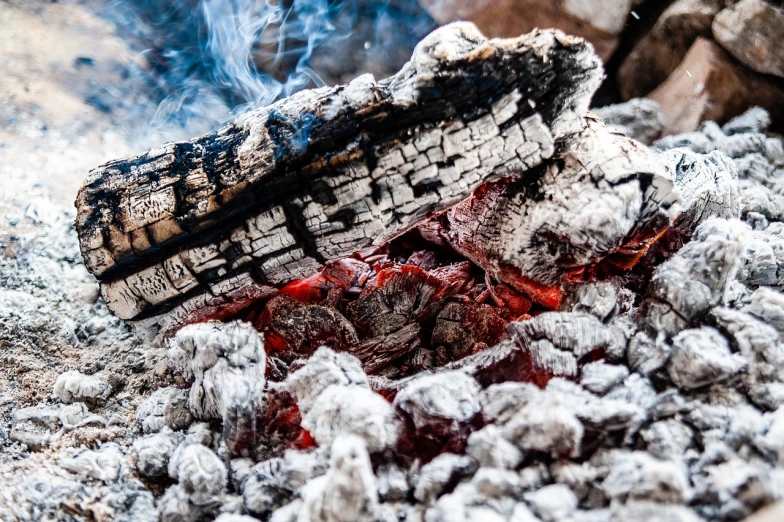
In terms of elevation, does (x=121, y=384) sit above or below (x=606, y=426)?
above

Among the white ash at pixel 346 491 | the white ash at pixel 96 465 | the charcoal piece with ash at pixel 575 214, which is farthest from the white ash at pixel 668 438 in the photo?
the white ash at pixel 96 465

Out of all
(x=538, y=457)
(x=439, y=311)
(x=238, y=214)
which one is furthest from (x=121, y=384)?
(x=538, y=457)

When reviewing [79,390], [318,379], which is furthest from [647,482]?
[79,390]

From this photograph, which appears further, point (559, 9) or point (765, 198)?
point (559, 9)

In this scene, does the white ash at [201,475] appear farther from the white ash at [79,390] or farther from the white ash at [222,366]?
the white ash at [79,390]

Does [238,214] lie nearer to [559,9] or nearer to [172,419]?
[172,419]

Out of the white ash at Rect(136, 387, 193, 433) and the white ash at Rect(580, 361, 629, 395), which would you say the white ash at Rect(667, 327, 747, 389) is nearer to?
the white ash at Rect(580, 361, 629, 395)

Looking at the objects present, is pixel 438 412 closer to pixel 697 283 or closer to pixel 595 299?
pixel 595 299
